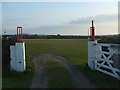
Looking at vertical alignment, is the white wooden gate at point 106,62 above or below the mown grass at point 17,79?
above

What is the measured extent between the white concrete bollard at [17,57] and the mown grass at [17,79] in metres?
0.50

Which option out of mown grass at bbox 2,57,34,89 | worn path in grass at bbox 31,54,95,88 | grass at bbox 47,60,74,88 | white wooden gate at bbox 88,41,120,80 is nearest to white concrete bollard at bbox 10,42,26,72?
mown grass at bbox 2,57,34,89

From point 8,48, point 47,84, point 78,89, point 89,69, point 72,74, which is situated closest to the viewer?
point 78,89

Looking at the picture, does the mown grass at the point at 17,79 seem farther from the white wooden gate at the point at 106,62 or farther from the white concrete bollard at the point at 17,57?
the white wooden gate at the point at 106,62

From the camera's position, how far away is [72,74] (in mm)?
14062

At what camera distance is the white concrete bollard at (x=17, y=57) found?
1527 centimetres

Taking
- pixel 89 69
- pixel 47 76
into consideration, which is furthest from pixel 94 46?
pixel 47 76

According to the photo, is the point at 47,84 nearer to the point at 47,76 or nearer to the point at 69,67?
the point at 47,76

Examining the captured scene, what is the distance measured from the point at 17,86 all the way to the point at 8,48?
5.66 meters

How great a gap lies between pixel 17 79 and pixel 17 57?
257cm

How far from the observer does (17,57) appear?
50.5 ft

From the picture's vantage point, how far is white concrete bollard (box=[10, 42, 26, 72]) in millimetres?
15266

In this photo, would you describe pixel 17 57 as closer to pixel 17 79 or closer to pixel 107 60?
pixel 17 79

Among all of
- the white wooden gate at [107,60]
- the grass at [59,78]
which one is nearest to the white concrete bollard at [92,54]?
the white wooden gate at [107,60]
